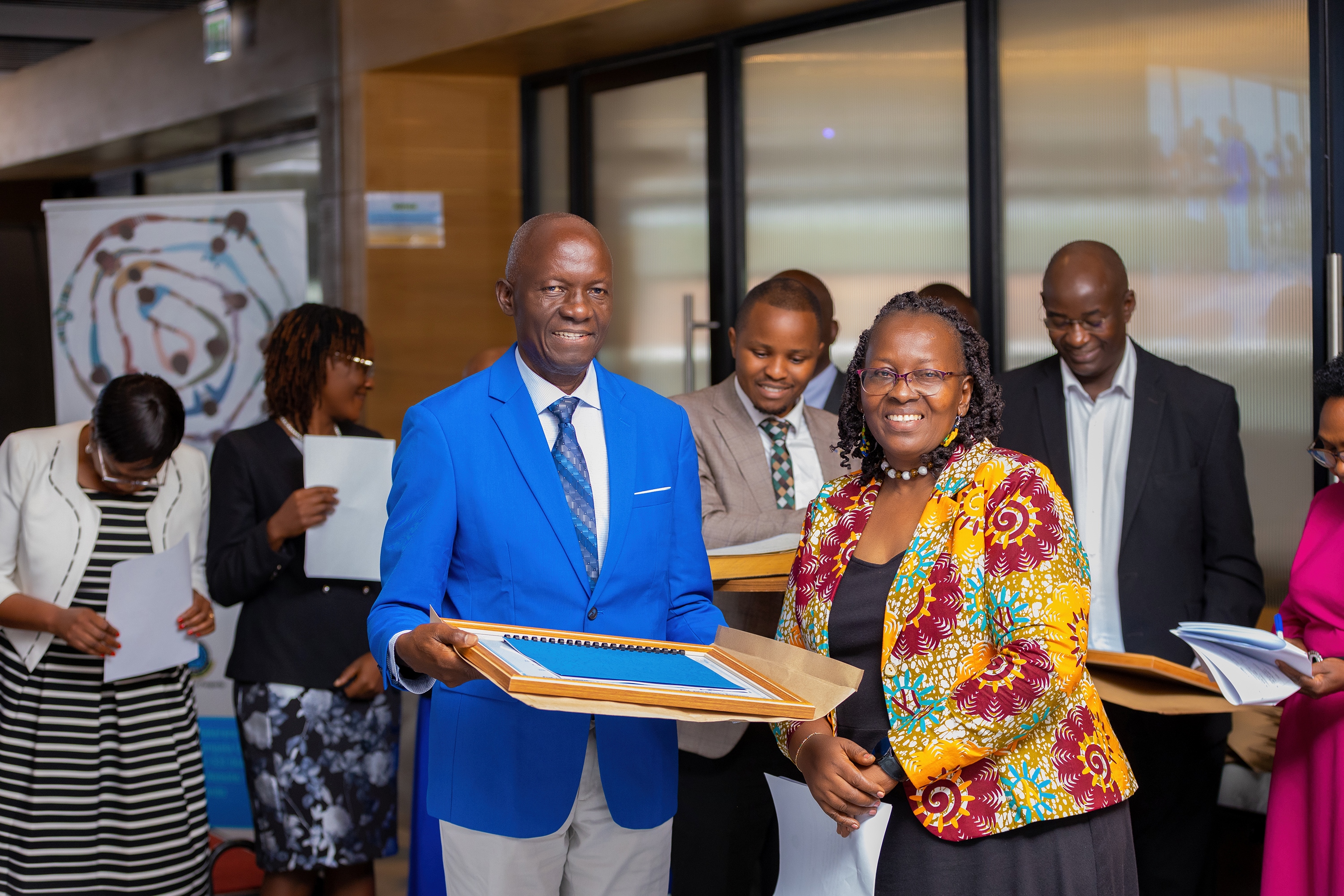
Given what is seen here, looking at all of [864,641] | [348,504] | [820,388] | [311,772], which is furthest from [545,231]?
[820,388]

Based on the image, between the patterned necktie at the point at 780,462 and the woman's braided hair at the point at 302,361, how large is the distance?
4.50 ft

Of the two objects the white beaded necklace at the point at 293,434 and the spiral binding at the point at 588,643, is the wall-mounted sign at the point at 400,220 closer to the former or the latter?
the white beaded necklace at the point at 293,434

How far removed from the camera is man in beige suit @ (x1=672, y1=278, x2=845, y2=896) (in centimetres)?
302

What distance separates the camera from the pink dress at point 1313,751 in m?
2.56

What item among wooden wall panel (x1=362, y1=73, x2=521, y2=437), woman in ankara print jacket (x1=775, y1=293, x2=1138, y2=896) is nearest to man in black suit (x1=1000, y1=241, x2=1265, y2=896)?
woman in ankara print jacket (x1=775, y1=293, x2=1138, y2=896)

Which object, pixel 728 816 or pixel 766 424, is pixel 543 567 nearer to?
pixel 766 424

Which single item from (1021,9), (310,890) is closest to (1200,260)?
(1021,9)

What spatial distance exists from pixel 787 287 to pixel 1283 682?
1467 millimetres

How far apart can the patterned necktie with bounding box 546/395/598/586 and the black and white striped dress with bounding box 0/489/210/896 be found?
1.94m

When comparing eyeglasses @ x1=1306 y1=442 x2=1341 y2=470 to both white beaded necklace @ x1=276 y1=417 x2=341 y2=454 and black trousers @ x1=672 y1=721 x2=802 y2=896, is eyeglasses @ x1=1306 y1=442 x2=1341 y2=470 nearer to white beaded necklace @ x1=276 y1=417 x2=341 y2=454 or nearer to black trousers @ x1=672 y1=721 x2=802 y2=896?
black trousers @ x1=672 y1=721 x2=802 y2=896

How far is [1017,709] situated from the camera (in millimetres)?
1867

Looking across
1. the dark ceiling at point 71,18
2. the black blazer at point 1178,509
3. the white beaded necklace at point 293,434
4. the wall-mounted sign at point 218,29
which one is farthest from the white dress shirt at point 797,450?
the dark ceiling at point 71,18

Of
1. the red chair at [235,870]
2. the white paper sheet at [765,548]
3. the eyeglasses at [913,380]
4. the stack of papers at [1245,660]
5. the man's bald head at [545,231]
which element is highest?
the man's bald head at [545,231]

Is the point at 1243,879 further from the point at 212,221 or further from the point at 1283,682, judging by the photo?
the point at 212,221
